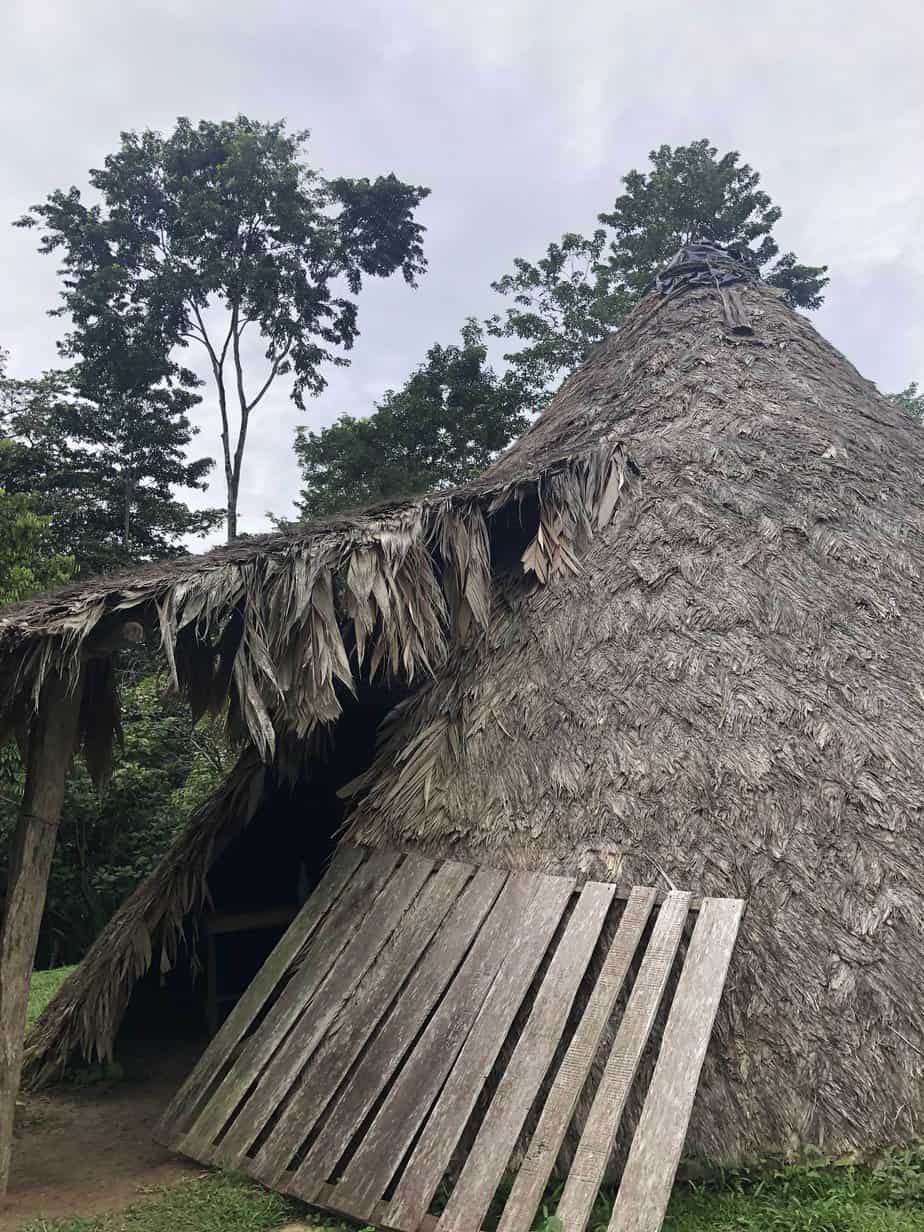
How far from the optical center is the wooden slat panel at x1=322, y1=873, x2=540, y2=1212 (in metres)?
3.08

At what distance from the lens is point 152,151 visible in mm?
18516

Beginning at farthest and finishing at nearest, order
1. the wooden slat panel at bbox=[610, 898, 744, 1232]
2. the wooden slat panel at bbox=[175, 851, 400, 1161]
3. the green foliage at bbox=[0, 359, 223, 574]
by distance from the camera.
A: 1. the green foliage at bbox=[0, 359, 223, 574]
2. the wooden slat panel at bbox=[175, 851, 400, 1161]
3. the wooden slat panel at bbox=[610, 898, 744, 1232]

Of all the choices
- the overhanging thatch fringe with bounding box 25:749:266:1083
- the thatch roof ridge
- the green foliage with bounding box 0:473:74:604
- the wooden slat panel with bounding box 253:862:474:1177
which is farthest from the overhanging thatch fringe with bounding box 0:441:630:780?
the green foliage with bounding box 0:473:74:604

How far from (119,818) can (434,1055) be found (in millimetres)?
9203

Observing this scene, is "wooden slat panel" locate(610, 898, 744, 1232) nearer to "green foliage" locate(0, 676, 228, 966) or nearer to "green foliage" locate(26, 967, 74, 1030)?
"green foliage" locate(26, 967, 74, 1030)

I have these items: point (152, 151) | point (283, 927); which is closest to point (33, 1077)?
point (283, 927)

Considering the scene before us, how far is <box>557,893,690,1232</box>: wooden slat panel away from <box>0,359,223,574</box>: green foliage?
52.6 ft

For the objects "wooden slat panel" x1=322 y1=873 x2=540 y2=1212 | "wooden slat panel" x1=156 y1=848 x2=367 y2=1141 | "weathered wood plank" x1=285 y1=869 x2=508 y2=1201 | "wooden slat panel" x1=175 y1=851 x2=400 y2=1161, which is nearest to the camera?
"wooden slat panel" x1=322 y1=873 x2=540 y2=1212

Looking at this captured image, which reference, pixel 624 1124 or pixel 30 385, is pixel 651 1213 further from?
pixel 30 385

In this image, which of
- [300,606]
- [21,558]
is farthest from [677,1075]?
[21,558]

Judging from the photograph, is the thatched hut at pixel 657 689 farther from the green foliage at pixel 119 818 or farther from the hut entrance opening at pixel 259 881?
the green foliage at pixel 119 818

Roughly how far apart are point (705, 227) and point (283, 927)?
62.3 ft

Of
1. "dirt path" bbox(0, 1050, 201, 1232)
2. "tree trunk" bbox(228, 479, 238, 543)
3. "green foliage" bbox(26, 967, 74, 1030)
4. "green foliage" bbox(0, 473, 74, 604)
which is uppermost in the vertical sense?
"tree trunk" bbox(228, 479, 238, 543)

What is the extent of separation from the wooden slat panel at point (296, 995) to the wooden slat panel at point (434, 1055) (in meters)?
0.63
